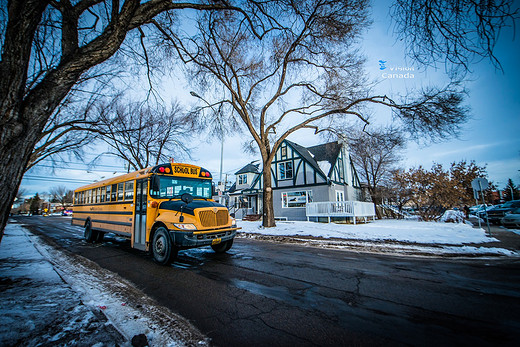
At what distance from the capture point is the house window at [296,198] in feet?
72.3

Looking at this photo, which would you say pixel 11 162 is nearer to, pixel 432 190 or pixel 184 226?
pixel 184 226

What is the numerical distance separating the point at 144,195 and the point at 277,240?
6.28 metres

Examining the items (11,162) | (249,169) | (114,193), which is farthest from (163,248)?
(249,169)

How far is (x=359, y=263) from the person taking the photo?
219 inches

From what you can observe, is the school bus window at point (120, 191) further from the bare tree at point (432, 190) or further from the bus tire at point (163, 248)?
the bare tree at point (432, 190)

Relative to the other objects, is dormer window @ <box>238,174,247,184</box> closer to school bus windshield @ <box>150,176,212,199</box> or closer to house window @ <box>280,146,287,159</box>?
house window @ <box>280,146,287,159</box>

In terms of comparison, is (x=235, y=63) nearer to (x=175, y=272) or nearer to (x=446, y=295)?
(x=175, y=272)

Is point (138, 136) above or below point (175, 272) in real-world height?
above

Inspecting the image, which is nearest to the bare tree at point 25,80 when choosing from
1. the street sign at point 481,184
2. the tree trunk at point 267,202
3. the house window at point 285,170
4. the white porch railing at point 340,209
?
the tree trunk at point 267,202

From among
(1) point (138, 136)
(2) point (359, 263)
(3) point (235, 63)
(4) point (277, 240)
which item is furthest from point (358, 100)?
(1) point (138, 136)

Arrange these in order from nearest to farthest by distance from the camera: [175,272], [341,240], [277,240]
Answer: [175,272] → [341,240] → [277,240]

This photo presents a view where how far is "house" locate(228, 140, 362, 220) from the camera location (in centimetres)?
2170

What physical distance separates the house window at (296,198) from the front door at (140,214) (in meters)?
17.3

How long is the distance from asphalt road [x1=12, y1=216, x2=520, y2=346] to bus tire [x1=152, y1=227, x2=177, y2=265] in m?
0.23
